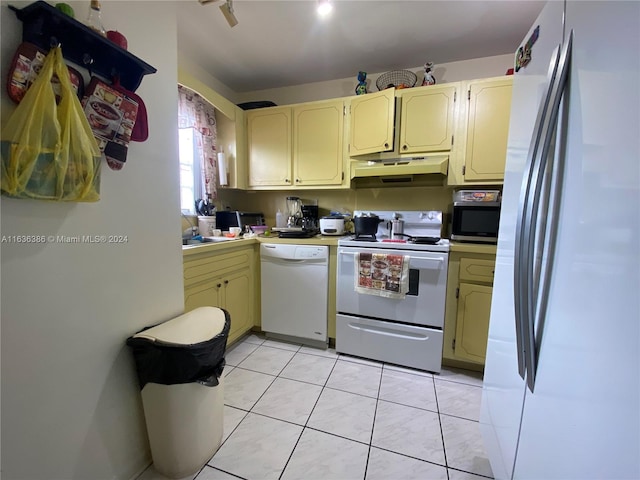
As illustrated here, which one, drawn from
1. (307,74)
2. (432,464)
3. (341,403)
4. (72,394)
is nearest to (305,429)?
(341,403)

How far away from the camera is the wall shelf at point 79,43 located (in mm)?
688

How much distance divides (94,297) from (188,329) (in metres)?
0.34

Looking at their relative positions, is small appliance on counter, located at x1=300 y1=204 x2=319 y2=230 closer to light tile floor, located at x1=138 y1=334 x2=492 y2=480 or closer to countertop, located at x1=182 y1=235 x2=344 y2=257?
countertop, located at x1=182 y1=235 x2=344 y2=257

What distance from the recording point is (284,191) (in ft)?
9.15

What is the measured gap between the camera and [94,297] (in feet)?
2.94

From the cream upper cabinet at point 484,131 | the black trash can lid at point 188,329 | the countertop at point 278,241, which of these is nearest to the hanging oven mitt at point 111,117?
the black trash can lid at point 188,329

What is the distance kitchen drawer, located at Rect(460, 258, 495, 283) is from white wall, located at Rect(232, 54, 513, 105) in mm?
1636

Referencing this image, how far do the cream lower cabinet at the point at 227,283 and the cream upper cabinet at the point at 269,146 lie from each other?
752 millimetres

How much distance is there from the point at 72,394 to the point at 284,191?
7.37 feet

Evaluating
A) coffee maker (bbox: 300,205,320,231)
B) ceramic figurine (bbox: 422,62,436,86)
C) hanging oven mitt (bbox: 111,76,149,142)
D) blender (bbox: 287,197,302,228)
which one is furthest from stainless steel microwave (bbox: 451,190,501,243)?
hanging oven mitt (bbox: 111,76,149,142)

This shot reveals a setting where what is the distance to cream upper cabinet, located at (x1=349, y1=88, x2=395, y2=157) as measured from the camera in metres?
2.09

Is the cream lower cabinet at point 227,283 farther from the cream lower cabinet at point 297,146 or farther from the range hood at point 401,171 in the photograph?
→ the range hood at point 401,171

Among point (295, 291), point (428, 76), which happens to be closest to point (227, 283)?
point (295, 291)

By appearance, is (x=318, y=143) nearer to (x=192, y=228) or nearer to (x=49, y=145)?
(x=192, y=228)
